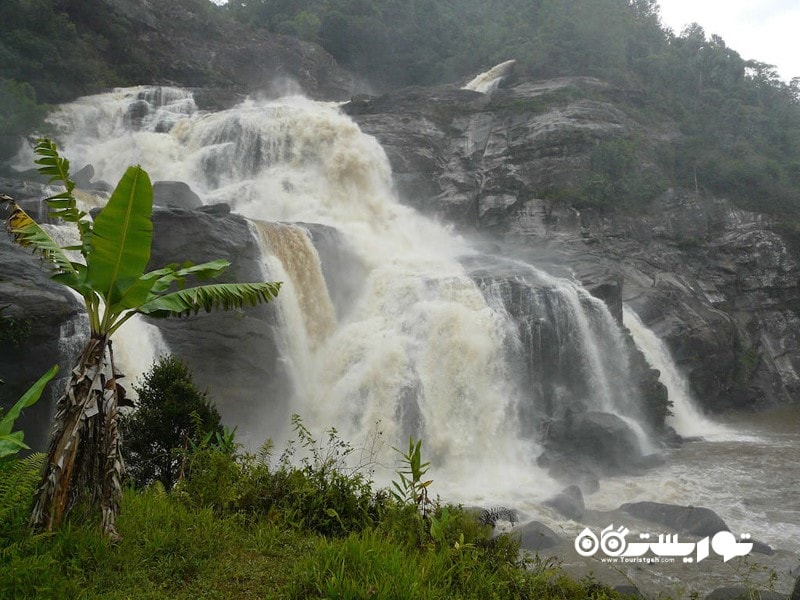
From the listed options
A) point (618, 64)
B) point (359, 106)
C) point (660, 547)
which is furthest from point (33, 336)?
point (618, 64)

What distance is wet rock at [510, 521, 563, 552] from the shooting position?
10469 millimetres

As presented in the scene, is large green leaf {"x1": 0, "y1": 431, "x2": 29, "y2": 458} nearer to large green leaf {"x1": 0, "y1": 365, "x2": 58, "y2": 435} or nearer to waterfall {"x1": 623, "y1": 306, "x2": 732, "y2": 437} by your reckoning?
large green leaf {"x1": 0, "y1": 365, "x2": 58, "y2": 435}

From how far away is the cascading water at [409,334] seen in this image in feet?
52.5

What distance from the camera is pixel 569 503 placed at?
1263 centimetres

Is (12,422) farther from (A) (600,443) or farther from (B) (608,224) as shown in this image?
(B) (608,224)

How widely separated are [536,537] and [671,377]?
15.5m

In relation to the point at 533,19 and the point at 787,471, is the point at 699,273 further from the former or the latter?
the point at 533,19

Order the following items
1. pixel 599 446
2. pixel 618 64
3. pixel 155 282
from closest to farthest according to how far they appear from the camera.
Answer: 1. pixel 155 282
2. pixel 599 446
3. pixel 618 64

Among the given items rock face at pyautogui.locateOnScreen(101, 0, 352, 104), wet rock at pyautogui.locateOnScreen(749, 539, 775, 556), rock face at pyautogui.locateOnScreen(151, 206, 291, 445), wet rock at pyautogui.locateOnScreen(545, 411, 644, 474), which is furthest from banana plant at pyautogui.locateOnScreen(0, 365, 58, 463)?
rock face at pyautogui.locateOnScreen(101, 0, 352, 104)

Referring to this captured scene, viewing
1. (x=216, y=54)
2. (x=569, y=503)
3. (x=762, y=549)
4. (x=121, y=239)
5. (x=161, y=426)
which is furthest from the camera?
(x=216, y=54)

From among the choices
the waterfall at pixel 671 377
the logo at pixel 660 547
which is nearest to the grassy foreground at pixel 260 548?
the logo at pixel 660 547

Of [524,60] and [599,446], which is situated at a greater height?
[524,60]

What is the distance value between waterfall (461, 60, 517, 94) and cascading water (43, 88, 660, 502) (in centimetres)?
2169

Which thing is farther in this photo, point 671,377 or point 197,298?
point 671,377
